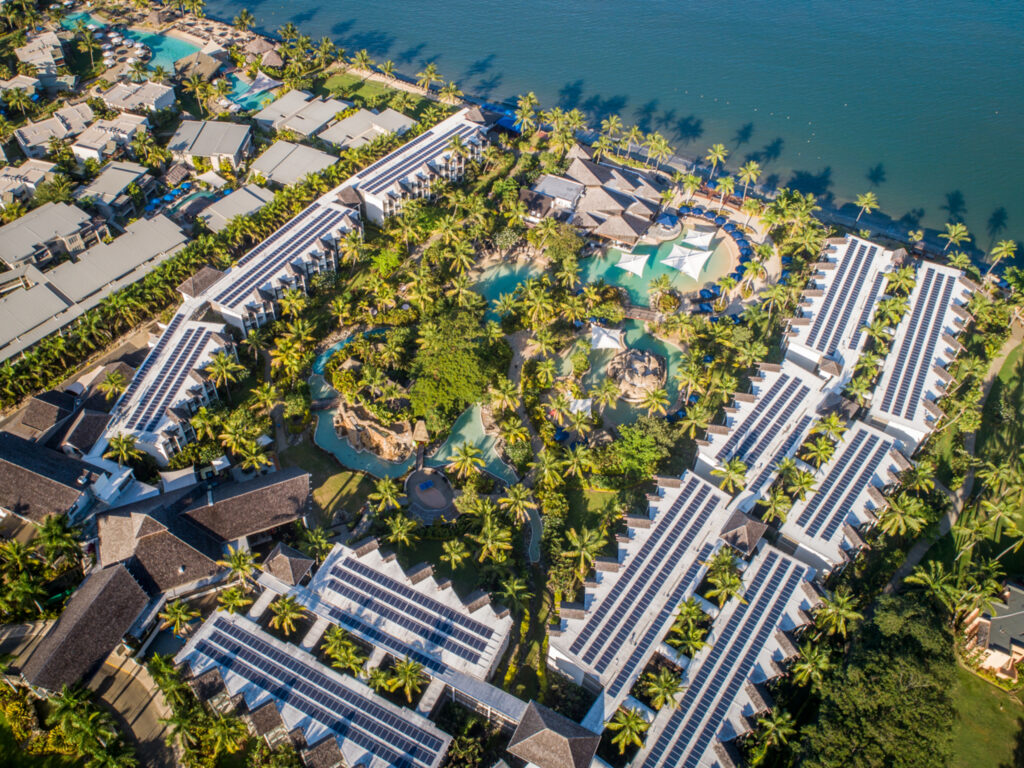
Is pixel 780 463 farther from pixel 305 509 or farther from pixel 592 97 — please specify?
pixel 592 97

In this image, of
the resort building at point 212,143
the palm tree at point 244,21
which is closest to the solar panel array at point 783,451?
the resort building at point 212,143

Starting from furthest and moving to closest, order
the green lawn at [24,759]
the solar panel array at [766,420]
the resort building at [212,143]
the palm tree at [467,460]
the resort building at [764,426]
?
the resort building at [212,143] → the solar panel array at [766,420] → the resort building at [764,426] → the palm tree at [467,460] → the green lawn at [24,759]

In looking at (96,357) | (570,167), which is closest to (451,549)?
(96,357)

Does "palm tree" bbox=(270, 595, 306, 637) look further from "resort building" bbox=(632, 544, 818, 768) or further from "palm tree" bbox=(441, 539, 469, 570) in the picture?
"resort building" bbox=(632, 544, 818, 768)

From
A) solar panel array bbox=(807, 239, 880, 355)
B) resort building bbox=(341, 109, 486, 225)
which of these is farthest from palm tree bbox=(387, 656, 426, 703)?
resort building bbox=(341, 109, 486, 225)

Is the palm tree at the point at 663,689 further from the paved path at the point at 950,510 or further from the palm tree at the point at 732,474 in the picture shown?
the paved path at the point at 950,510

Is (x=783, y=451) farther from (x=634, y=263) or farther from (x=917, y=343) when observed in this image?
(x=634, y=263)

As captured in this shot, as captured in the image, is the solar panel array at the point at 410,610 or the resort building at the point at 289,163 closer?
the solar panel array at the point at 410,610
